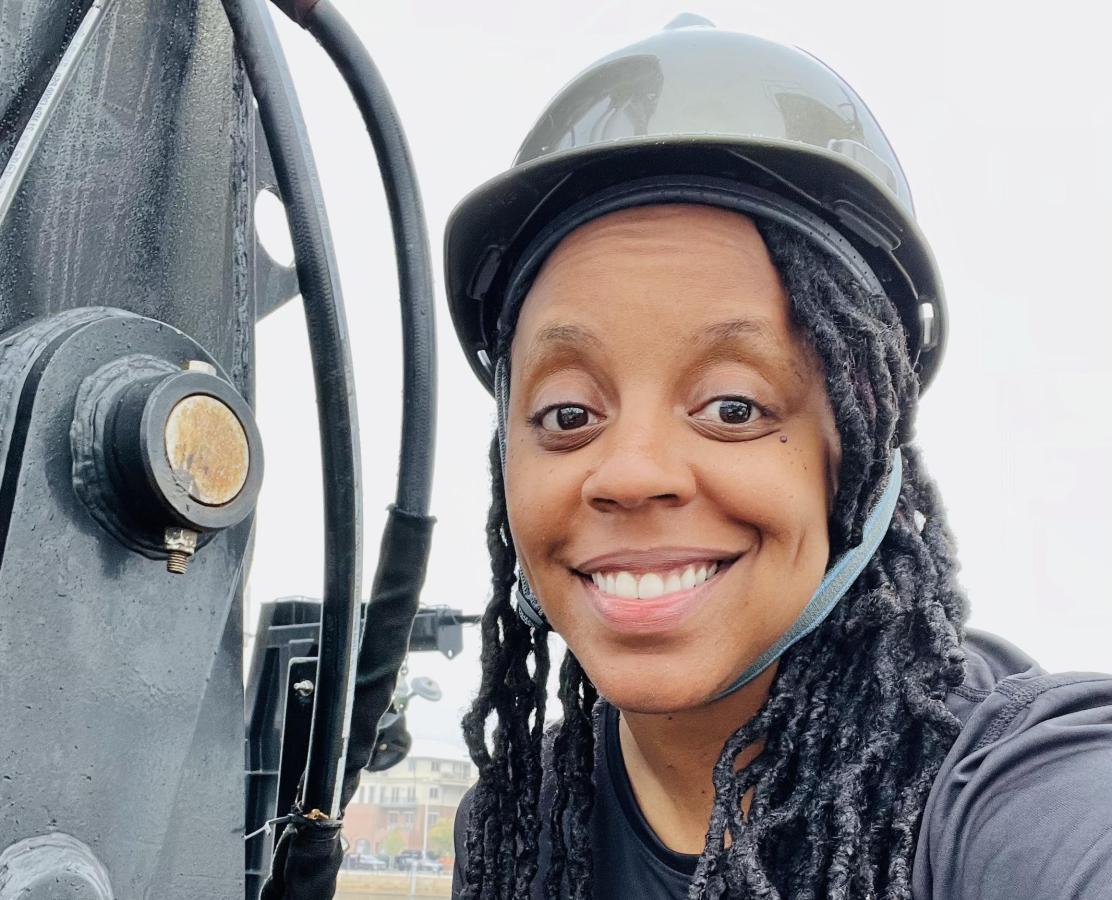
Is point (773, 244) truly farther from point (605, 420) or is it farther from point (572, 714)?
point (572, 714)

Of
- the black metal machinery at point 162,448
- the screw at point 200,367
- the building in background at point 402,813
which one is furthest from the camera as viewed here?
the building in background at point 402,813

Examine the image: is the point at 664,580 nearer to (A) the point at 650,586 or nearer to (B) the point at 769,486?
(A) the point at 650,586

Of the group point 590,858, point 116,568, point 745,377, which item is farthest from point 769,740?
point 116,568

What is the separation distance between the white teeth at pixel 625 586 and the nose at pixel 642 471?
110 mm

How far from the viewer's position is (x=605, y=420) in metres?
1.77

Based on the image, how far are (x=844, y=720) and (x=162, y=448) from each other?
107 cm

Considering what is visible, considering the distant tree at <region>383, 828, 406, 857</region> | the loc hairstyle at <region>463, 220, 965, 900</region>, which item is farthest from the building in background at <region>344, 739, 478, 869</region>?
the loc hairstyle at <region>463, 220, 965, 900</region>

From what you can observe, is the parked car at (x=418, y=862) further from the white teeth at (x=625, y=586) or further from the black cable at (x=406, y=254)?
the black cable at (x=406, y=254)

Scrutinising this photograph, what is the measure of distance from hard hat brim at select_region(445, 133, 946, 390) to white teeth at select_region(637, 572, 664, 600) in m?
0.64

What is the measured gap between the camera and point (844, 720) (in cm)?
173

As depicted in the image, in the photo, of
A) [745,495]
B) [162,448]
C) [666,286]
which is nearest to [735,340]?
[666,286]

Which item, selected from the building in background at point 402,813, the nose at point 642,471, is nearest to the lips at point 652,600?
the nose at point 642,471

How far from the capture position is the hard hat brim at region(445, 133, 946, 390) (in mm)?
1755

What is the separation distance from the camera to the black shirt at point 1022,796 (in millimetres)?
1315
